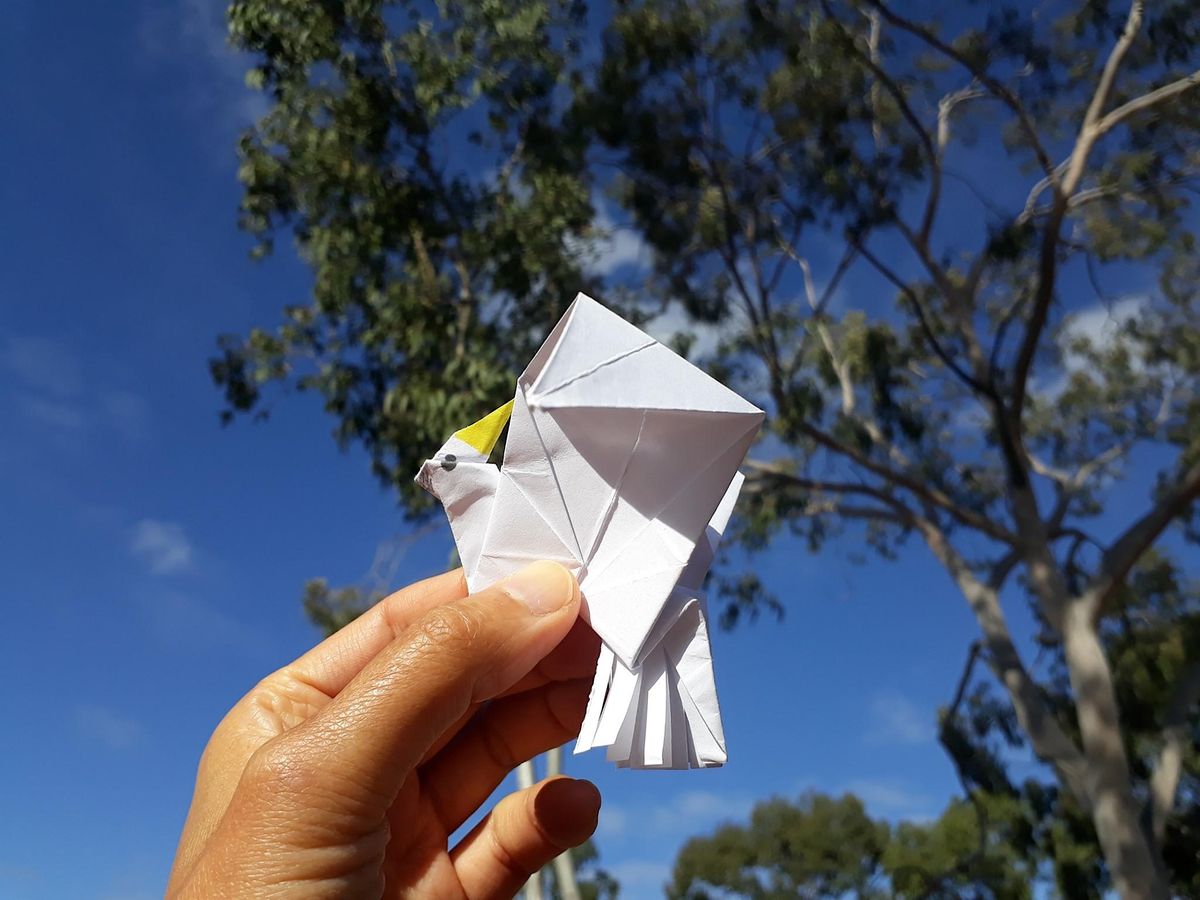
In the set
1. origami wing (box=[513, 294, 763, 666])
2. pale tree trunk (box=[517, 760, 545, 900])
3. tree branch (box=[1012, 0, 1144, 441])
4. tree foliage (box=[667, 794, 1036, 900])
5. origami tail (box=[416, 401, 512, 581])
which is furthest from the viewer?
tree foliage (box=[667, 794, 1036, 900])

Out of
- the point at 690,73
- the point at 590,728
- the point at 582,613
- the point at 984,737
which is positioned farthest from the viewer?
the point at 984,737

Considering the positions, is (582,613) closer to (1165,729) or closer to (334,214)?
(334,214)

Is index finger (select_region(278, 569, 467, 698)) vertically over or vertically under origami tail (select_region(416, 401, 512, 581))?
over

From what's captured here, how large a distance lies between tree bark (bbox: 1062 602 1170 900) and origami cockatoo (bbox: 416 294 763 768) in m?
7.31

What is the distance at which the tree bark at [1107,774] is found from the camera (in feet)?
23.5

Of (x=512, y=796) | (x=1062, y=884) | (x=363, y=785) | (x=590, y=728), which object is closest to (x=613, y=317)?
(x=590, y=728)

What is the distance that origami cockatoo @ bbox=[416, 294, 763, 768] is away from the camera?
48.5 inches

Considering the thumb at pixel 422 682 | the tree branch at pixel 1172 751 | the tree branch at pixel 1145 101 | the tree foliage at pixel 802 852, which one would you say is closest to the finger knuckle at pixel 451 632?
the thumb at pixel 422 682

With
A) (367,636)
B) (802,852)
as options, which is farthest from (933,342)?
(802,852)

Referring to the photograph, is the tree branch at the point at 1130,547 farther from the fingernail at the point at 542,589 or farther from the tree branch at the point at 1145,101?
the fingernail at the point at 542,589

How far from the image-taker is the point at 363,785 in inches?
50.3

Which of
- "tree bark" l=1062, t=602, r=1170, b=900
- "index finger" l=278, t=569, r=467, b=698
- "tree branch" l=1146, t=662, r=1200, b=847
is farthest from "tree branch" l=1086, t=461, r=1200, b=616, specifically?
"index finger" l=278, t=569, r=467, b=698

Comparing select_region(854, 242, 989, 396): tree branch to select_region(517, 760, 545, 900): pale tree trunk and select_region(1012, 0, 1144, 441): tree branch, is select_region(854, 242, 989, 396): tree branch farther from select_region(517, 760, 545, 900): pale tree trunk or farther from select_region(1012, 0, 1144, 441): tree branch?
select_region(517, 760, 545, 900): pale tree trunk

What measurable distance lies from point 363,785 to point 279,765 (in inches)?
4.2
